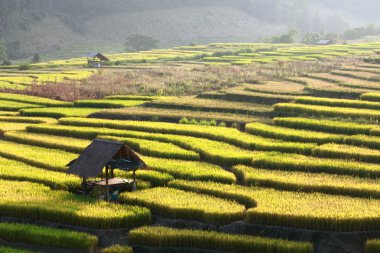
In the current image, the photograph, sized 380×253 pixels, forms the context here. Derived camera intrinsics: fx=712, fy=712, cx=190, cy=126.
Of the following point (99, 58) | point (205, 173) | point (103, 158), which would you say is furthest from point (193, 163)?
point (99, 58)

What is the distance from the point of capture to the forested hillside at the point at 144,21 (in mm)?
96000

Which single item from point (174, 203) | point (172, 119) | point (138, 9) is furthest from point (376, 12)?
point (174, 203)

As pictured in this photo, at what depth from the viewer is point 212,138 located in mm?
23688

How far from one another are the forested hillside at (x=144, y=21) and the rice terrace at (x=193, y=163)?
56.4m

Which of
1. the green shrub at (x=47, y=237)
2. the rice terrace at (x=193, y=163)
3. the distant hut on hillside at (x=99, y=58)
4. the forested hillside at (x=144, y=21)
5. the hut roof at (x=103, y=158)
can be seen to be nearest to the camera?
the green shrub at (x=47, y=237)

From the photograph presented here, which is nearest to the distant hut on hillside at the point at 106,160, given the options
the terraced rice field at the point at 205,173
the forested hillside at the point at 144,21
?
the terraced rice field at the point at 205,173

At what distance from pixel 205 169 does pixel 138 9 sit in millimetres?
100575

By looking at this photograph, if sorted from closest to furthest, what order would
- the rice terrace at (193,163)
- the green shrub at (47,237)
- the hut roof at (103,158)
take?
1. the green shrub at (47,237)
2. the rice terrace at (193,163)
3. the hut roof at (103,158)

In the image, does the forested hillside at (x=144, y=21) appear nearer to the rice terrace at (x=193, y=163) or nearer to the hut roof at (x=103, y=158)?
the rice terrace at (x=193, y=163)

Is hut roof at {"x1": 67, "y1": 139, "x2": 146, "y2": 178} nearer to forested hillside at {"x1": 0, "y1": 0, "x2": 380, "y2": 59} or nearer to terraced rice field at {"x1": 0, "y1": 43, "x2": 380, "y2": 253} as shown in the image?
terraced rice field at {"x1": 0, "y1": 43, "x2": 380, "y2": 253}

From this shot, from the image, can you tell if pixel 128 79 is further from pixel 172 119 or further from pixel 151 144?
pixel 151 144

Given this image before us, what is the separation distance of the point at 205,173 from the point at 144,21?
97.8 metres

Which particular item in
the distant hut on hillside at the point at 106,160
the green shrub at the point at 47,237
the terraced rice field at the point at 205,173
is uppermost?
the distant hut on hillside at the point at 106,160

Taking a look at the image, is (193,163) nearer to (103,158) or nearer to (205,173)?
(205,173)
